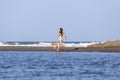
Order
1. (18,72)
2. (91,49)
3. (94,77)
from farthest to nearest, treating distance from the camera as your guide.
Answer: (91,49), (18,72), (94,77)

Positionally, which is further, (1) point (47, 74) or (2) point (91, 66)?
(2) point (91, 66)

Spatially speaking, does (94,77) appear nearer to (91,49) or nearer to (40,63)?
(40,63)

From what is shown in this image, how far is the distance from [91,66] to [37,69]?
129 inches

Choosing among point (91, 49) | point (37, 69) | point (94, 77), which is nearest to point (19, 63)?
point (37, 69)

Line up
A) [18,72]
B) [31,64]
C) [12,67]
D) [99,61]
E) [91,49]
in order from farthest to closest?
[91,49]
[99,61]
[31,64]
[12,67]
[18,72]

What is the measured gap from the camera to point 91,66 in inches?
1261

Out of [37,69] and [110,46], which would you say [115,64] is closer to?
[37,69]

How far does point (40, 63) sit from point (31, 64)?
98 cm

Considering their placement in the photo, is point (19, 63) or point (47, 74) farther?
point (19, 63)

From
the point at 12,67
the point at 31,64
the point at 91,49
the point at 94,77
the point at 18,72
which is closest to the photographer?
the point at 94,77

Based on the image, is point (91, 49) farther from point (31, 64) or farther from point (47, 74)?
point (47, 74)

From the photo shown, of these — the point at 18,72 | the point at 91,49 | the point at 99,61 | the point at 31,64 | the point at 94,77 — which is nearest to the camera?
the point at 94,77

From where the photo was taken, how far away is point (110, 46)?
49.5 metres

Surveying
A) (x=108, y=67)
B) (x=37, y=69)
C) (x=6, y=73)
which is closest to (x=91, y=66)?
(x=108, y=67)
